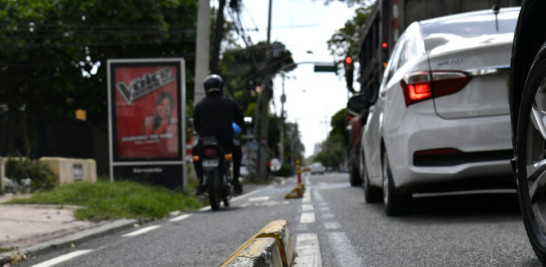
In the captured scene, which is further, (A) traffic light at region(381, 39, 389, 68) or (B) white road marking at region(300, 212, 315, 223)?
(A) traffic light at region(381, 39, 389, 68)

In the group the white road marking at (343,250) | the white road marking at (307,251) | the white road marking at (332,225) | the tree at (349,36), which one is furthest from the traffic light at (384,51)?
the tree at (349,36)

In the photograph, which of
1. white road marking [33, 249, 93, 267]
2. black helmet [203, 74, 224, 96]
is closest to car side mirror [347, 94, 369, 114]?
black helmet [203, 74, 224, 96]

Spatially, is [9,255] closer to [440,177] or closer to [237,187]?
[440,177]

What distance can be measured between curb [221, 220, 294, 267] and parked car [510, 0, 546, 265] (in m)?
1.17

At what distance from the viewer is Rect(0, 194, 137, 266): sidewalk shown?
17.9ft

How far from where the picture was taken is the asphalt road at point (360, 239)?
4.07 meters

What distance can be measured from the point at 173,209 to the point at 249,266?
7139 millimetres

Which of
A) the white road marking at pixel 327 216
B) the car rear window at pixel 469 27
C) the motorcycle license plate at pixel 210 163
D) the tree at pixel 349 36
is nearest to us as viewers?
the car rear window at pixel 469 27

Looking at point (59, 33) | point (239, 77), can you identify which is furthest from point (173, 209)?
point (239, 77)

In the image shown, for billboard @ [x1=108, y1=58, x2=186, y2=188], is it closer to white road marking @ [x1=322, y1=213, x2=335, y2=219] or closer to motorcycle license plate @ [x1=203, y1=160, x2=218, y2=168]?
motorcycle license plate @ [x1=203, y1=160, x2=218, y2=168]

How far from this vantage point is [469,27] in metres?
6.30

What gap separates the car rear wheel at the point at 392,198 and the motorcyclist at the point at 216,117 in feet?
11.1

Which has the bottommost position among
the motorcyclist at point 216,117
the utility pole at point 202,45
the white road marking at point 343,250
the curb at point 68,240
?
the curb at point 68,240

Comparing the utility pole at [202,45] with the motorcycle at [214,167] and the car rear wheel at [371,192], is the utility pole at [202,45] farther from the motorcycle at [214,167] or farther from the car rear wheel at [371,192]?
the car rear wheel at [371,192]
